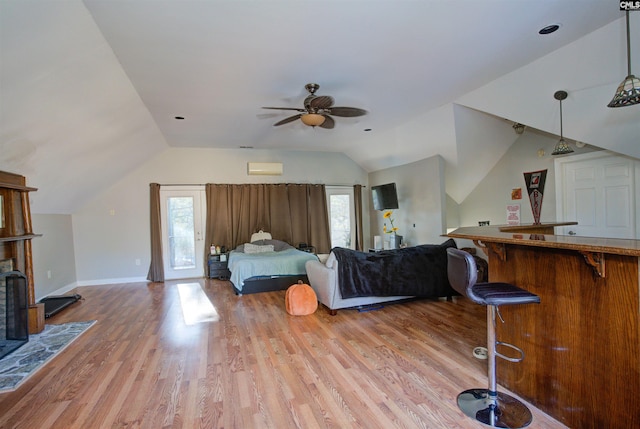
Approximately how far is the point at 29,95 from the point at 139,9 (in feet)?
4.36

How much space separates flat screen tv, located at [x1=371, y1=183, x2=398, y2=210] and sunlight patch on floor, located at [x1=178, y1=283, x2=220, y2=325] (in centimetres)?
394

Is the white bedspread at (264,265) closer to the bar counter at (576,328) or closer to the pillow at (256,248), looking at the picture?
the pillow at (256,248)

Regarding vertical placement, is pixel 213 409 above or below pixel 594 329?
below

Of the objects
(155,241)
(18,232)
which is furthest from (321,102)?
(155,241)

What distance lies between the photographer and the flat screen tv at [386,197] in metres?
6.52

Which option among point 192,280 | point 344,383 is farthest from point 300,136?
point 344,383

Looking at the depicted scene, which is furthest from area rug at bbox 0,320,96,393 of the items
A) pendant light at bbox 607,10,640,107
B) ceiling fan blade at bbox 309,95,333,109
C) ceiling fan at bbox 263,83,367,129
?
pendant light at bbox 607,10,640,107

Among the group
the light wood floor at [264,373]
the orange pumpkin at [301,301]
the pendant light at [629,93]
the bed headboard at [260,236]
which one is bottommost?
the light wood floor at [264,373]

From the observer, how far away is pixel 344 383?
2451mm

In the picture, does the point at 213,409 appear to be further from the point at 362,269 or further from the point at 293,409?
the point at 362,269

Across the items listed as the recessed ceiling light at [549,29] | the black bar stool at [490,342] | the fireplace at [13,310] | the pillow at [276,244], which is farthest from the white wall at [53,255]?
the recessed ceiling light at [549,29]

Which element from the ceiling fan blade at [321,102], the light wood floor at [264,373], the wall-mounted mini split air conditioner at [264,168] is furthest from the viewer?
the wall-mounted mini split air conditioner at [264,168]

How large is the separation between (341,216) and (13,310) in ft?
19.8

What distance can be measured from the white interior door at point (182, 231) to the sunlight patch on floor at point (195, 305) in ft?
2.49
